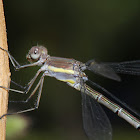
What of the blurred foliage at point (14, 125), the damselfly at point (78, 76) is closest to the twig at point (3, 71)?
the damselfly at point (78, 76)

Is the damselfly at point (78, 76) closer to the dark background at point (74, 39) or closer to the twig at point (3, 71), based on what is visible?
the twig at point (3, 71)

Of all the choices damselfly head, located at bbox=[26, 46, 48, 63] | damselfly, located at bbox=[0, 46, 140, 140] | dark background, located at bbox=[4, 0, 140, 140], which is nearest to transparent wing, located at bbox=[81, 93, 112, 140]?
damselfly, located at bbox=[0, 46, 140, 140]

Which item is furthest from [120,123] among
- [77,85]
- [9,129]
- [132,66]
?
[9,129]

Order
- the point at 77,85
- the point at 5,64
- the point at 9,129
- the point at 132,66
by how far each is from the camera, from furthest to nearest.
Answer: the point at 132,66 < the point at 77,85 < the point at 9,129 < the point at 5,64

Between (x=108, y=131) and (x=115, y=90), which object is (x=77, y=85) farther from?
(x=115, y=90)

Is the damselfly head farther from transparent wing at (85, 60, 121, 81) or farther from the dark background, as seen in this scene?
the dark background

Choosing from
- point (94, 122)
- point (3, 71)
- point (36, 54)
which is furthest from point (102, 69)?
point (3, 71)
